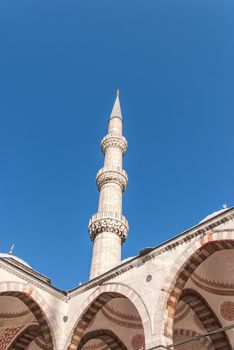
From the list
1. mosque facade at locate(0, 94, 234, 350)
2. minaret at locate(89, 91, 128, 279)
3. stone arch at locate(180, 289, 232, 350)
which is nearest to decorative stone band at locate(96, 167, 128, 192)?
minaret at locate(89, 91, 128, 279)

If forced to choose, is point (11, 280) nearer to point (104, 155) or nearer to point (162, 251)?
point (162, 251)

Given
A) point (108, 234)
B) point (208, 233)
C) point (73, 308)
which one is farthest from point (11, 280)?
point (108, 234)

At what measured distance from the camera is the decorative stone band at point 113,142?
22141mm

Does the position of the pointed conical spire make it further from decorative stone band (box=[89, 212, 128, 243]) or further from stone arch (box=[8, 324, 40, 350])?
stone arch (box=[8, 324, 40, 350])

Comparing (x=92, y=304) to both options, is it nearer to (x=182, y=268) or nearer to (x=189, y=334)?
(x=182, y=268)

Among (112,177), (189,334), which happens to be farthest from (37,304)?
(112,177)

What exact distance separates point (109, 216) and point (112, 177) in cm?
237

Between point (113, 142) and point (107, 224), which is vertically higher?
point (113, 142)

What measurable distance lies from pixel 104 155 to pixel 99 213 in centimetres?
471

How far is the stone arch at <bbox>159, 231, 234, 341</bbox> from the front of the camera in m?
8.59

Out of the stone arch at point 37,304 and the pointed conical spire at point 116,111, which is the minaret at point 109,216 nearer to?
the pointed conical spire at point 116,111

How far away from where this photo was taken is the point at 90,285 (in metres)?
10.8

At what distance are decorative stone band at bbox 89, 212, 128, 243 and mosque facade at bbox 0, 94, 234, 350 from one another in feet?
17.2

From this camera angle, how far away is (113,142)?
22.1 m
